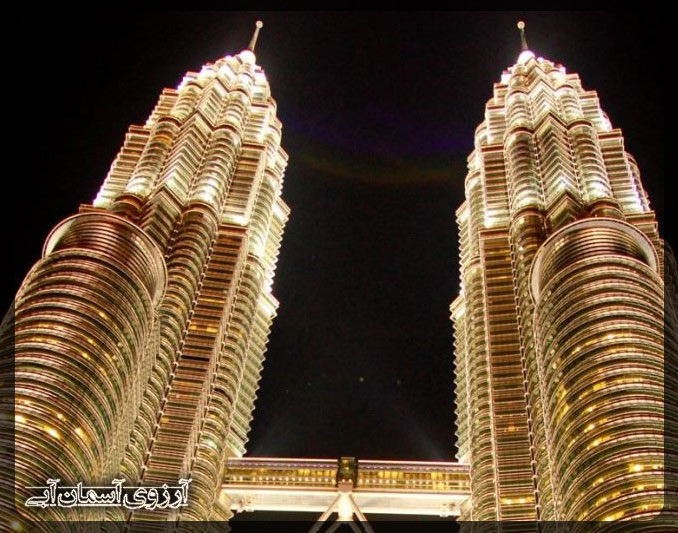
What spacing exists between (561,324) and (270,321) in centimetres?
2869

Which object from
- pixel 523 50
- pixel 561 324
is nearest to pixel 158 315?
pixel 561 324

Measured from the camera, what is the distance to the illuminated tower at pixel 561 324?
1890 inches

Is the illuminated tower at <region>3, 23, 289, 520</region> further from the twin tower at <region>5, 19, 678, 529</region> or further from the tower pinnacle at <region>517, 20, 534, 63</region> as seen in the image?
the tower pinnacle at <region>517, 20, 534, 63</region>

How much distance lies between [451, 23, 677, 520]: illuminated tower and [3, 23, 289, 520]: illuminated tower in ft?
53.8

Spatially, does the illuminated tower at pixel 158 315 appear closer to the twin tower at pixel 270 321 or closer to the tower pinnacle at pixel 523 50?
the twin tower at pixel 270 321

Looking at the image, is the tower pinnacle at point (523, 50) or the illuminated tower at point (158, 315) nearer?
the illuminated tower at point (158, 315)

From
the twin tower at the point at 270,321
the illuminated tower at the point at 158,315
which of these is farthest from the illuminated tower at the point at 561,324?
the illuminated tower at the point at 158,315

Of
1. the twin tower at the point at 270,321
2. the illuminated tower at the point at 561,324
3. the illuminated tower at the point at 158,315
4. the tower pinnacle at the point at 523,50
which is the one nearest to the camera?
the illuminated tower at the point at 561,324

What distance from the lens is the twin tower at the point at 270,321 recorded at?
49750 millimetres

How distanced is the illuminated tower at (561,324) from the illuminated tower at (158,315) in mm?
16384

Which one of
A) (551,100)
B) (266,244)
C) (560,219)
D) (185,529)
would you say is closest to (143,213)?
(266,244)

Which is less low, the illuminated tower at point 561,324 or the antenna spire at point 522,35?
the antenna spire at point 522,35

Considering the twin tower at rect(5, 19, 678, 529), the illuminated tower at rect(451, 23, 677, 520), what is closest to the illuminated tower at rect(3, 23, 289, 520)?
the twin tower at rect(5, 19, 678, 529)

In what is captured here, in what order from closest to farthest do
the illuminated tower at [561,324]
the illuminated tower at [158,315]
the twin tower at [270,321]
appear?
1. the illuminated tower at [561,324]
2. the twin tower at [270,321]
3. the illuminated tower at [158,315]
